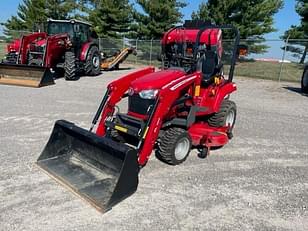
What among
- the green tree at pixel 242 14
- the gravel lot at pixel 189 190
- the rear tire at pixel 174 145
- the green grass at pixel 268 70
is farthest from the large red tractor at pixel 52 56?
the green tree at pixel 242 14

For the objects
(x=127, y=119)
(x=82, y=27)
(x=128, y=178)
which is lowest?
(x=128, y=178)

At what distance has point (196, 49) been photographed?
4996mm

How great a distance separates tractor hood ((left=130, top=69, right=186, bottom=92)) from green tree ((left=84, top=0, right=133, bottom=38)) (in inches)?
890

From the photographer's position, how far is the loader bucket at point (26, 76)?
10.8 meters

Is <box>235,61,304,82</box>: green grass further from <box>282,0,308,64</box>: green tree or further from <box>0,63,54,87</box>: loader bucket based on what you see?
<box>0,63,54,87</box>: loader bucket

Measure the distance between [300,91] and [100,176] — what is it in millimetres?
10676

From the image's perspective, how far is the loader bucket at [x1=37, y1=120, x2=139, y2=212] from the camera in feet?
10.9

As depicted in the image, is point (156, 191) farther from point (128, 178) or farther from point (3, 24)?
point (3, 24)

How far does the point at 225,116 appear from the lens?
5.42 m

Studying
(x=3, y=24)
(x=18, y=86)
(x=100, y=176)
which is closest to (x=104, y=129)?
(x=100, y=176)

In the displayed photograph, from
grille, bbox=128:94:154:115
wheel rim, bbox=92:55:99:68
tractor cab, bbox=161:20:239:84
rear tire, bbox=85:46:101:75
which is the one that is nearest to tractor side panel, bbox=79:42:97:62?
rear tire, bbox=85:46:101:75

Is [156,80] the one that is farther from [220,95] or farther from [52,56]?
[52,56]

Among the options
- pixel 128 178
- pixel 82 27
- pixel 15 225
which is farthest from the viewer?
pixel 82 27

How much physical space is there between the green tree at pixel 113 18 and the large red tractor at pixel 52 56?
464 inches
